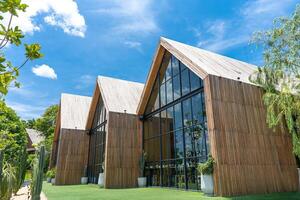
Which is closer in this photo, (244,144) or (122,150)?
(244,144)

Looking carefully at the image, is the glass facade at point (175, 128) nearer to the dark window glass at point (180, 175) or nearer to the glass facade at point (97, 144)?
the dark window glass at point (180, 175)

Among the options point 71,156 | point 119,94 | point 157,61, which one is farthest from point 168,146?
point 71,156

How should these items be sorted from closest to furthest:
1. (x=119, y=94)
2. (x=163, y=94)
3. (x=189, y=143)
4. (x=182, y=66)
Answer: (x=189, y=143) → (x=182, y=66) → (x=163, y=94) → (x=119, y=94)

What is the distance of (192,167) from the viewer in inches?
371

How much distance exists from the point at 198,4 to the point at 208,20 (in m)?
1.94

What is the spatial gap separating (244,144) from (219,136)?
1.13 meters

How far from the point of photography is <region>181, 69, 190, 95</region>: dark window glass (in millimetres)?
10688

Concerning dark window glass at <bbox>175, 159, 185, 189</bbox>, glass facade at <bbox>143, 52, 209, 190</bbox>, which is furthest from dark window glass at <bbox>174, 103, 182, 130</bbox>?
dark window glass at <bbox>175, 159, 185, 189</bbox>

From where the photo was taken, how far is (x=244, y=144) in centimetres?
831

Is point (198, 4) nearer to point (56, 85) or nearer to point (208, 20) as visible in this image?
point (208, 20)

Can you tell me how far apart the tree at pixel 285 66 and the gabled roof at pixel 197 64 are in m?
1.56

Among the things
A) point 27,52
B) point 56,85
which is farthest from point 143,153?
point 56,85

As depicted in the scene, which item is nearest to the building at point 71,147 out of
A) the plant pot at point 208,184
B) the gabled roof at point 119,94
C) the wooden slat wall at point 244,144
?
the gabled roof at point 119,94

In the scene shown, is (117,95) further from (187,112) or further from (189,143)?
(189,143)
